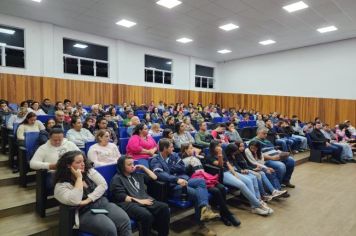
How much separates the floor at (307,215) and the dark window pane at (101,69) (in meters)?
7.30

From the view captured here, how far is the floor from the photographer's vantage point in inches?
112

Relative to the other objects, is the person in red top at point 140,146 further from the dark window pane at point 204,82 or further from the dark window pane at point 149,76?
the dark window pane at point 204,82

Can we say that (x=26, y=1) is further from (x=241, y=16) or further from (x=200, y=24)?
(x=241, y=16)

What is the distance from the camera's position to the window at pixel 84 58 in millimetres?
8227

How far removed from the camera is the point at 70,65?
27.3 ft

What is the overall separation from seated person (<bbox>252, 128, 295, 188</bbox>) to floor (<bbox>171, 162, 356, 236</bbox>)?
0.26 m

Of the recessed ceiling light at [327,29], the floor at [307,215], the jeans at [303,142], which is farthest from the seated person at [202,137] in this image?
the recessed ceiling light at [327,29]

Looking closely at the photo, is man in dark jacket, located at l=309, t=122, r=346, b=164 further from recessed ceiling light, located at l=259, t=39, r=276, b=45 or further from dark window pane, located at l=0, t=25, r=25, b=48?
dark window pane, located at l=0, t=25, r=25, b=48

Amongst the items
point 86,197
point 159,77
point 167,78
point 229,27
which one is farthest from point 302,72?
point 86,197

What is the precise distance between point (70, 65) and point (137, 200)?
24.0 ft

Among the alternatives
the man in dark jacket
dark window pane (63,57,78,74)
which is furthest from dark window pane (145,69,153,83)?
the man in dark jacket

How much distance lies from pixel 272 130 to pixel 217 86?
792cm

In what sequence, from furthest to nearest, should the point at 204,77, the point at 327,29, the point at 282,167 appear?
the point at 204,77, the point at 327,29, the point at 282,167

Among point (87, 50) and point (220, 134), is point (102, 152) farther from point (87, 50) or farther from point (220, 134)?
point (87, 50)
